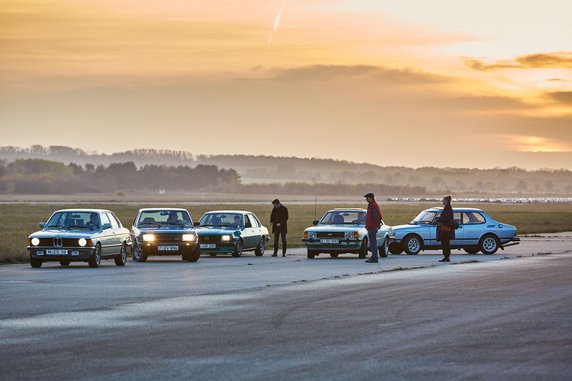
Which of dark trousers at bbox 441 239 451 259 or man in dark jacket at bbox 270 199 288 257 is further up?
man in dark jacket at bbox 270 199 288 257

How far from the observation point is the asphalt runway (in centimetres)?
1241

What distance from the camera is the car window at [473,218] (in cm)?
4228

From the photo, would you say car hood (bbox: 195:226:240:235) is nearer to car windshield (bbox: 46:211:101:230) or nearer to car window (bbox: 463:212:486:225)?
car windshield (bbox: 46:211:101:230)

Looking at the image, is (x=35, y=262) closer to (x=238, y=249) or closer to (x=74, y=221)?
(x=74, y=221)

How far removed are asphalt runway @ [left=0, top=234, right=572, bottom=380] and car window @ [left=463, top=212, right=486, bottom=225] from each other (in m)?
11.8

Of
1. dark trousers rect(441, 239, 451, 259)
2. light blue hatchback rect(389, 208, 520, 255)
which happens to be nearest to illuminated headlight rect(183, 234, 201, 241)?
dark trousers rect(441, 239, 451, 259)

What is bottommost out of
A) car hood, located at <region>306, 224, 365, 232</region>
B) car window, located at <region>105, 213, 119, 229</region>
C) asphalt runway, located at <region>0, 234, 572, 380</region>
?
asphalt runway, located at <region>0, 234, 572, 380</region>

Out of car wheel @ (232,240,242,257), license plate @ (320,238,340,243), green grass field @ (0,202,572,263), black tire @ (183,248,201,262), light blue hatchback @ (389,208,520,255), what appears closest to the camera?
black tire @ (183,248,201,262)

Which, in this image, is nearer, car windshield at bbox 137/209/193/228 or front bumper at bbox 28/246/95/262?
front bumper at bbox 28/246/95/262

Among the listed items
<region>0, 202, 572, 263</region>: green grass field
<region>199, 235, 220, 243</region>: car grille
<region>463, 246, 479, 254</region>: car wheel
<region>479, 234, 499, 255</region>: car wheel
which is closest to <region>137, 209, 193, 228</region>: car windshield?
<region>199, 235, 220, 243</region>: car grille

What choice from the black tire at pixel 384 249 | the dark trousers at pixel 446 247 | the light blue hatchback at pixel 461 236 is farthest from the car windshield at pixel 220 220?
the dark trousers at pixel 446 247

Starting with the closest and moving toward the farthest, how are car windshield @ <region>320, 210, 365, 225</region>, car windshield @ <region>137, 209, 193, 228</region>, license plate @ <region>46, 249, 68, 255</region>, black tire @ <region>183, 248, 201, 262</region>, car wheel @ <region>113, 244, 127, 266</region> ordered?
license plate @ <region>46, 249, 68, 255</region>
car wheel @ <region>113, 244, 127, 266</region>
black tire @ <region>183, 248, 201, 262</region>
car windshield @ <region>137, 209, 193, 228</region>
car windshield @ <region>320, 210, 365, 225</region>

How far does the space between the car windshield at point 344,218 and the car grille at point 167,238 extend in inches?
225

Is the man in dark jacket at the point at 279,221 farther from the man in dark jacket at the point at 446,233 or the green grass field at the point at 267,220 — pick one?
the green grass field at the point at 267,220
